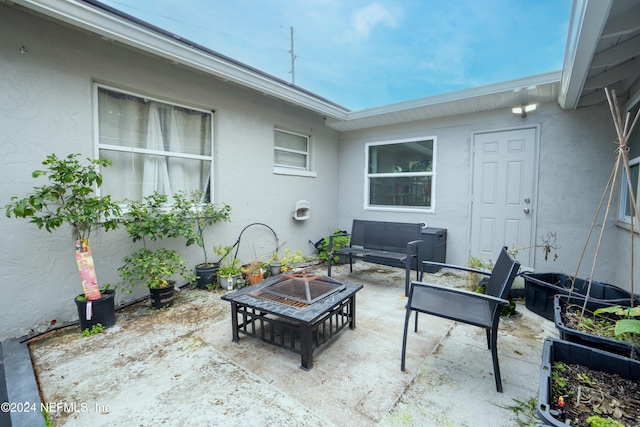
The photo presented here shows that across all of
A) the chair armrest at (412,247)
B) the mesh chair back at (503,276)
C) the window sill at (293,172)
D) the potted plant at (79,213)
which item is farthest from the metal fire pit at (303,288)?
the window sill at (293,172)

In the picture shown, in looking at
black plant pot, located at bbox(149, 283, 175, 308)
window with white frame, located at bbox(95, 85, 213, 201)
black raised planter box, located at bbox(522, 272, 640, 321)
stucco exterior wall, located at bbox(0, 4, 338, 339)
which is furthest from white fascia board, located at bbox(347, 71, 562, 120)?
black plant pot, located at bbox(149, 283, 175, 308)

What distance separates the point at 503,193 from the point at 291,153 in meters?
3.63

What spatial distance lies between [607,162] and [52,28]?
6.48 m

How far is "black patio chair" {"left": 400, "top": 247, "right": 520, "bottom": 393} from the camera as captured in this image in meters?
1.81

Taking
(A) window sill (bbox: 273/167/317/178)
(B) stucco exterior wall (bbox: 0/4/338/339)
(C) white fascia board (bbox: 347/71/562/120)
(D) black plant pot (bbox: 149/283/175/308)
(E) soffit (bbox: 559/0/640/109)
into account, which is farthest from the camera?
(A) window sill (bbox: 273/167/317/178)

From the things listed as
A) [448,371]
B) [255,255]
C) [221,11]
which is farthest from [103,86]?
[221,11]

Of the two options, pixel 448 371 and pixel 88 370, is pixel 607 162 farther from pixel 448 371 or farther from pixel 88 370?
pixel 88 370

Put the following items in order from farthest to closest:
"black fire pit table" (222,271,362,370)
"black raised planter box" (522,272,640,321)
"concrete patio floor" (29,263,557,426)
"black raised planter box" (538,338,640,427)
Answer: "black raised planter box" (522,272,640,321)
"black fire pit table" (222,271,362,370)
"concrete patio floor" (29,263,557,426)
"black raised planter box" (538,338,640,427)

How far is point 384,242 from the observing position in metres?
4.28

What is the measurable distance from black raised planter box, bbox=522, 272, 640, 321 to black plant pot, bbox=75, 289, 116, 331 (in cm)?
433

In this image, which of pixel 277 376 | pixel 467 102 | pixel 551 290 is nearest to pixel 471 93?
pixel 467 102

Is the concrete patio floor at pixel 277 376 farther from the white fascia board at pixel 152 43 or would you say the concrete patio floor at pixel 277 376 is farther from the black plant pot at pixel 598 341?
the white fascia board at pixel 152 43

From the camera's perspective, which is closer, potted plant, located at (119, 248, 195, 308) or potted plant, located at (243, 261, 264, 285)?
potted plant, located at (119, 248, 195, 308)

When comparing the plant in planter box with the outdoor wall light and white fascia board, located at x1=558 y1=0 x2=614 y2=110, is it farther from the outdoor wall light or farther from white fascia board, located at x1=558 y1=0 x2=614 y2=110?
the outdoor wall light
